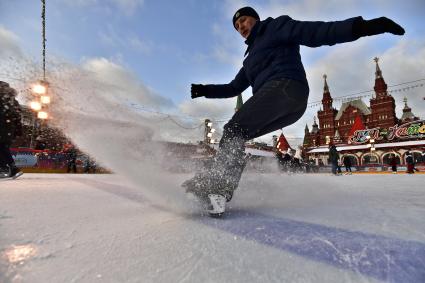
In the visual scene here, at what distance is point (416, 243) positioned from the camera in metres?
0.93

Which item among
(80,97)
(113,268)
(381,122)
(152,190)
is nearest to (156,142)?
(152,190)

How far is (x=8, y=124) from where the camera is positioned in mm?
4863

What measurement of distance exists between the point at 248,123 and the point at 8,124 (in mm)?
5223

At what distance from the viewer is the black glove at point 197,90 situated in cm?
267

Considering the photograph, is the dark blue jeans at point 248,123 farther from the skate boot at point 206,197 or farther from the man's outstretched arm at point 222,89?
the man's outstretched arm at point 222,89

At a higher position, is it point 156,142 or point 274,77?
point 274,77

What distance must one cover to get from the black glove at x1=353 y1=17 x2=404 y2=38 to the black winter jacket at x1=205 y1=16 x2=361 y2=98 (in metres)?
0.03

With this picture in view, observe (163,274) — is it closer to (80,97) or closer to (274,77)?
(274,77)

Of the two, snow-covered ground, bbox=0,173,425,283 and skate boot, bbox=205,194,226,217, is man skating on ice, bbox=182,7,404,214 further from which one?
snow-covered ground, bbox=0,173,425,283

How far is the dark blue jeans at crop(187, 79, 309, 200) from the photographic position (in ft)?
5.36

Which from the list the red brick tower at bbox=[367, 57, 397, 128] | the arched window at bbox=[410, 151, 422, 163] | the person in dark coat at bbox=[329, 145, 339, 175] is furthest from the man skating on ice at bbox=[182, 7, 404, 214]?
the red brick tower at bbox=[367, 57, 397, 128]

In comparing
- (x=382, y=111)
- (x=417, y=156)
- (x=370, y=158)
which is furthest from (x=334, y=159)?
(x=382, y=111)

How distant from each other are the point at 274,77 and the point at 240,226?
1.12 m

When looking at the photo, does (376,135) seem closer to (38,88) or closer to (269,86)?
(38,88)
